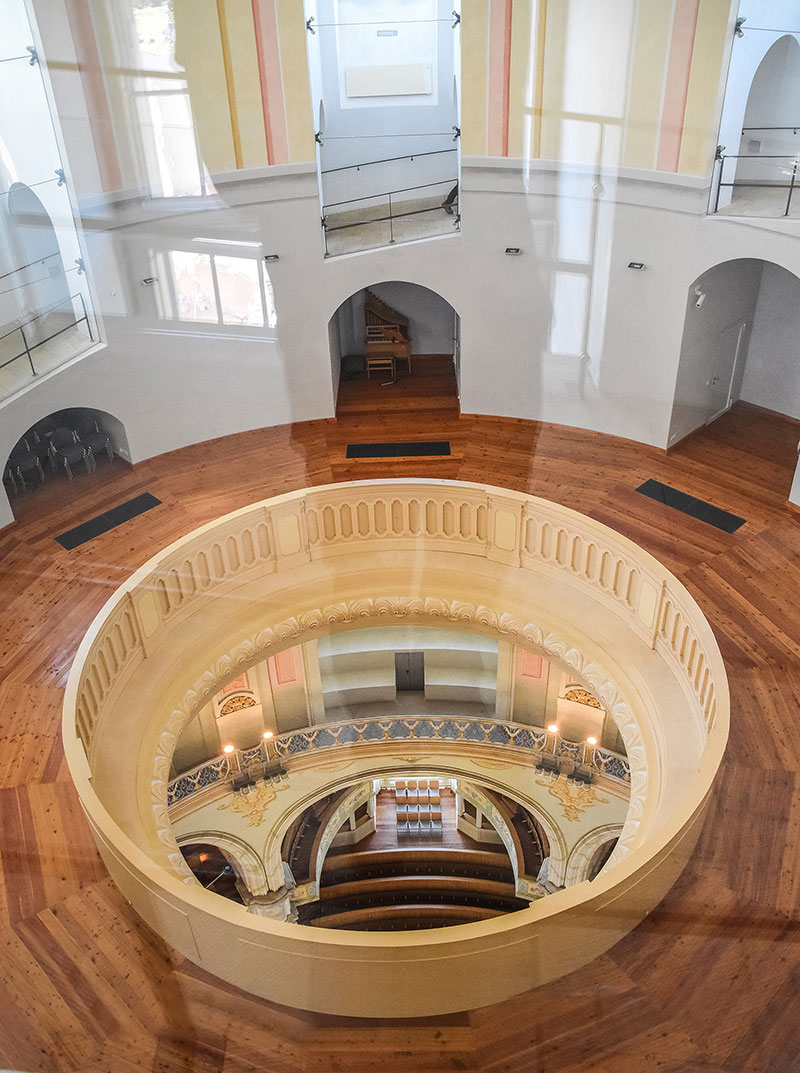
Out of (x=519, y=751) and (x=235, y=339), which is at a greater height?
(x=235, y=339)

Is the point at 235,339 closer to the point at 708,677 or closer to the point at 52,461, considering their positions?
the point at 52,461

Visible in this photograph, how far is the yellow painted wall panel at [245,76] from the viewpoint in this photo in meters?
7.13

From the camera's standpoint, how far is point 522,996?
4871 mm

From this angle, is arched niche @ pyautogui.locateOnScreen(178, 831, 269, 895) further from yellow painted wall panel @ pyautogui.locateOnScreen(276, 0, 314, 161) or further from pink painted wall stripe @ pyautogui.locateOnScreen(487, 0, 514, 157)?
pink painted wall stripe @ pyautogui.locateOnScreen(487, 0, 514, 157)

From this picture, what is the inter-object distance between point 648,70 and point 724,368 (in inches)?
161

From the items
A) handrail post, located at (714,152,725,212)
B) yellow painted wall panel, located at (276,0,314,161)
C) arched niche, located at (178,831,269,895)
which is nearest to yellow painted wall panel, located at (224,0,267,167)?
yellow painted wall panel, located at (276,0,314,161)

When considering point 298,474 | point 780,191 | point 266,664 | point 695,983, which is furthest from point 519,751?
point 780,191

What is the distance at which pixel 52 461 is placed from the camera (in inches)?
357

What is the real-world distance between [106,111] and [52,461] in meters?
3.90

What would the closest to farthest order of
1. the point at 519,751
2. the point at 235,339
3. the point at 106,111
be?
the point at 106,111, the point at 235,339, the point at 519,751

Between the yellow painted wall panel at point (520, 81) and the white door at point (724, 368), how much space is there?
3.13m

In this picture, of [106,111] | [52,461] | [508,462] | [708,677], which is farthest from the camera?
[508,462]

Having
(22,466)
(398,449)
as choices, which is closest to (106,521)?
(22,466)

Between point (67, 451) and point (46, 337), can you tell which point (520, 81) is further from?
point (67, 451)
